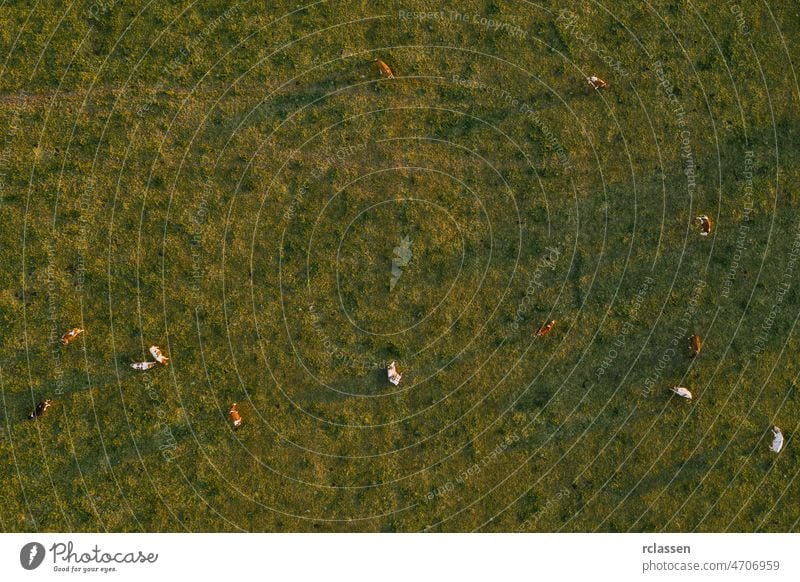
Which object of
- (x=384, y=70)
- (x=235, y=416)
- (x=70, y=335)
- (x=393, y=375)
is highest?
(x=384, y=70)

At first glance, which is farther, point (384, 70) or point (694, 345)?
point (384, 70)

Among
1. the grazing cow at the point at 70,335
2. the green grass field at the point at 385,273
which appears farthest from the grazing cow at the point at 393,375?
the grazing cow at the point at 70,335

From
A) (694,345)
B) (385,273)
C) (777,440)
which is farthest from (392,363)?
(777,440)

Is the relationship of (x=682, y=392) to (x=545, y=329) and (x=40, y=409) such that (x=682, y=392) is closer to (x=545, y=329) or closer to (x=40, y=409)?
(x=545, y=329)

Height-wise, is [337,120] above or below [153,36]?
below
